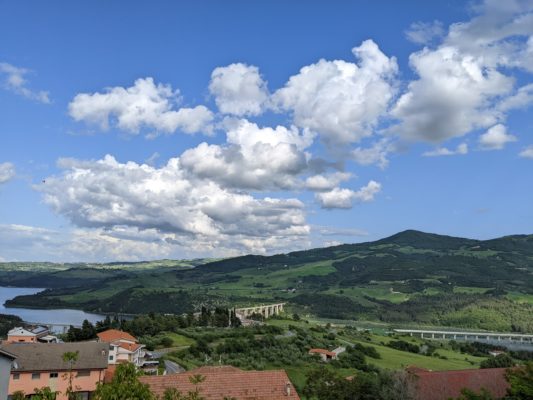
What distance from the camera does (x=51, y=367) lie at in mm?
53812

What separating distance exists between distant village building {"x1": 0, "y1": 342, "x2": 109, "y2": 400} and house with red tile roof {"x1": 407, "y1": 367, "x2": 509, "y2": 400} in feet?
112

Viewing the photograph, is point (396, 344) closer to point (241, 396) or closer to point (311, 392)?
point (311, 392)

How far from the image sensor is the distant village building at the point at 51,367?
5250 cm

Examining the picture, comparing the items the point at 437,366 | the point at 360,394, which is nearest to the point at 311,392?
the point at 360,394

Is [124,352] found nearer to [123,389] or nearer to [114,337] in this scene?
[114,337]

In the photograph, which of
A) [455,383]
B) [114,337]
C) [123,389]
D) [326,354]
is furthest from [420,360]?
[123,389]

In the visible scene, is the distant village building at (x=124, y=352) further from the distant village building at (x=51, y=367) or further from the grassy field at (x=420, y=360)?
the grassy field at (x=420, y=360)

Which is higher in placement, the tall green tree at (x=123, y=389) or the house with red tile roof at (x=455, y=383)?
the tall green tree at (x=123, y=389)

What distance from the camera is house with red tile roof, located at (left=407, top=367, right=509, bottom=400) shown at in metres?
48.5

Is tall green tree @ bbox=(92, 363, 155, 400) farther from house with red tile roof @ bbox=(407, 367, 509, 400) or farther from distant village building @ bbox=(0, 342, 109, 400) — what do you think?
distant village building @ bbox=(0, 342, 109, 400)

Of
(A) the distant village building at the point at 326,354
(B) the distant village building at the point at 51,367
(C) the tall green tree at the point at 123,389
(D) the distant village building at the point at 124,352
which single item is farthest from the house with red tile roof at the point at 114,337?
(C) the tall green tree at the point at 123,389

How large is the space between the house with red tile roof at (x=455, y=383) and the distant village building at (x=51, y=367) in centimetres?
3421

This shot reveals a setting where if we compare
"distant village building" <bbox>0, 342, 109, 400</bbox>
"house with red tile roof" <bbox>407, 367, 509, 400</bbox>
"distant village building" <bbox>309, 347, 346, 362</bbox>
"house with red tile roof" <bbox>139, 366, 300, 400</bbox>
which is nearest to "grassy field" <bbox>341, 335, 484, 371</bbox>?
"distant village building" <bbox>309, 347, 346, 362</bbox>

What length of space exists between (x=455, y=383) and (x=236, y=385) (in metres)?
26.0
